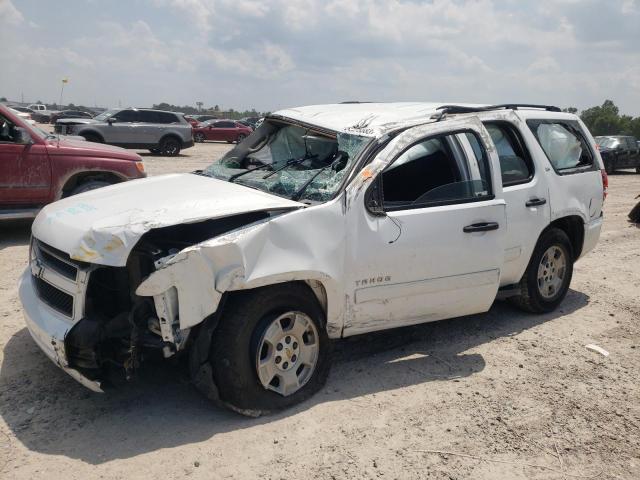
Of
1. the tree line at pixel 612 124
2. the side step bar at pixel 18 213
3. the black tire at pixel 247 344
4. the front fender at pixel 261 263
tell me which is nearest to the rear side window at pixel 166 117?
the side step bar at pixel 18 213

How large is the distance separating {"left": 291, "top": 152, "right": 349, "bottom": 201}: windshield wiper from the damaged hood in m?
0.15

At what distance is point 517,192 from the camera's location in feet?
16.3

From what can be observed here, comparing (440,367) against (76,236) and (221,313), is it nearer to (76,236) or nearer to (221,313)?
(221,313)

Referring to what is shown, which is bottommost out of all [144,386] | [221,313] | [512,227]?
[144,386]

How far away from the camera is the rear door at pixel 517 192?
16.1 feet

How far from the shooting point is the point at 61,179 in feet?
25.4

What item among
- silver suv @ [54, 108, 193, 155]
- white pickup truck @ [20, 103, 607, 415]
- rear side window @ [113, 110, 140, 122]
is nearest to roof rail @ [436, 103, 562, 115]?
white pickup truck @ [20, 103, 607, 415]

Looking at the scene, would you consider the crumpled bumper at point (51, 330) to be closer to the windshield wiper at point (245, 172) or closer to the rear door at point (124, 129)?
the windshield wiper at point (245, 172)

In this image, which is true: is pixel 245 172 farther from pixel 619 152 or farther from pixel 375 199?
pixel 619 152

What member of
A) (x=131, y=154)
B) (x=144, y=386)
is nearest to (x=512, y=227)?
(x=144, y=386)

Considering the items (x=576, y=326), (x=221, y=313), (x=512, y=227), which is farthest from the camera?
(x=576, y=326)

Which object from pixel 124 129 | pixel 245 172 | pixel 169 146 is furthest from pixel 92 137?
pixel 245 172

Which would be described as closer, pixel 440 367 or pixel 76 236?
pixel 76 236

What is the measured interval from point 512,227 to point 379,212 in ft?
5.07
